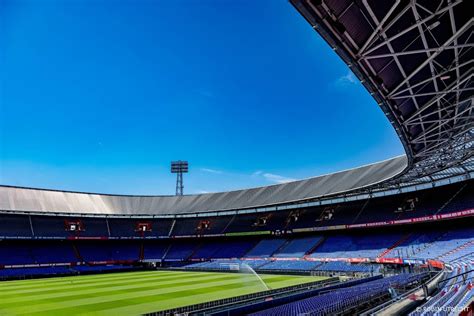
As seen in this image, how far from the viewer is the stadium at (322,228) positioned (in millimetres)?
12947

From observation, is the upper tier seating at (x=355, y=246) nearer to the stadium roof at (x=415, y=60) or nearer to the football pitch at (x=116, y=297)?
the stadium roof at (x=415, y=60)

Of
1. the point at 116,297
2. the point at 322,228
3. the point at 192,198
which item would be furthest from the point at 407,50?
the point at 192,198

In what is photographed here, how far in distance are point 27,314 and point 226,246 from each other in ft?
146

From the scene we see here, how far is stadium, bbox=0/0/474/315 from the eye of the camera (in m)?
12.9

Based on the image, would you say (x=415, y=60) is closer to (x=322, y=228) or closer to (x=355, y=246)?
(x=355, y=246)

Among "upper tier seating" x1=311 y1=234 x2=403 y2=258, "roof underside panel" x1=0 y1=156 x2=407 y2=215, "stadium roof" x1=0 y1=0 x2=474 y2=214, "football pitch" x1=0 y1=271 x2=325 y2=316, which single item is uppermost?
"roof underside panel" x1=0 y1=156 x2=407 y2=215

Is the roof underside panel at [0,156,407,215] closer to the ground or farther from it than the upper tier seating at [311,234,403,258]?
farther from it

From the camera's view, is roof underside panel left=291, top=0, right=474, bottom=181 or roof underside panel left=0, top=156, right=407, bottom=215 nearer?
roof underside panel left=291, top=0, right=474, bottom=181

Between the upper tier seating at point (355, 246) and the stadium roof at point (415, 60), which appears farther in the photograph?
the upper tier seating at point (355, 246)

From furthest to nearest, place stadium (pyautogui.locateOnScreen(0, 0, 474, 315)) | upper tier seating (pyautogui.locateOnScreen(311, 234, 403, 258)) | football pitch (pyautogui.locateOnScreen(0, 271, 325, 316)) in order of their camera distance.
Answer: upper tier seating (pyautogui.locateOnScreen(311, 234, 403, 258)) → football pitch (pyautogui.locateOnScreen(0, 271, 325, 316)) → stadium (pyautogui.locateOnScreen(0, 0, 474, 315))

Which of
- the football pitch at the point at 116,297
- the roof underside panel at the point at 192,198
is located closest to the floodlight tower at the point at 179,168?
the roof underside panel at the point at 192,198

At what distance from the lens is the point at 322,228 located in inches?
2162

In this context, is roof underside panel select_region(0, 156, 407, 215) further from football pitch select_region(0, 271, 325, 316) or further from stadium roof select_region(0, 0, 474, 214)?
football pitch select_region(0, 271, 325, 316)

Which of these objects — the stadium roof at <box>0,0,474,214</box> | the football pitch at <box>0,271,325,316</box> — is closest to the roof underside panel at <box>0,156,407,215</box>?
the stadium roof at <box>0,0,474,214</box>
